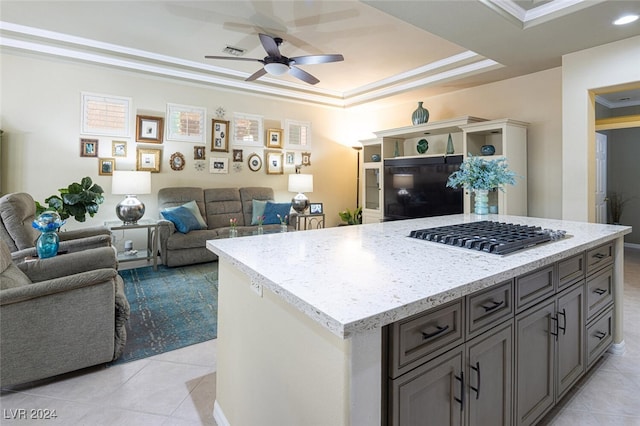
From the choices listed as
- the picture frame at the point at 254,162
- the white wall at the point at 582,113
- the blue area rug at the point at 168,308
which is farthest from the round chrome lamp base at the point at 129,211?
the white wall at the point at 582,113

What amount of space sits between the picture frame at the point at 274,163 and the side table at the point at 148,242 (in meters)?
2.16

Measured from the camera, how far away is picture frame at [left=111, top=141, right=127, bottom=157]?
14.6ft

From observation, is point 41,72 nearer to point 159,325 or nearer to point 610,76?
point 159,325

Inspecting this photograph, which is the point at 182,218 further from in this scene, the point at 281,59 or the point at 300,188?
the point at 281,59

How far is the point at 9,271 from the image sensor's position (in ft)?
6.43

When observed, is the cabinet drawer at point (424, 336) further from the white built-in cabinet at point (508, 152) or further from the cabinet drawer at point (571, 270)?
the white built-in cabinet at point (508, 152)

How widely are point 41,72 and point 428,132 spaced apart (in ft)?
17.7

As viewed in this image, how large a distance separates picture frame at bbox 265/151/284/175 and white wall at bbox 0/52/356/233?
0.14 m

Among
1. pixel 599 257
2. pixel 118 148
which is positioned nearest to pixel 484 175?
pixel 599 257

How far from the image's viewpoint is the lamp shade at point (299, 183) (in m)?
5.62

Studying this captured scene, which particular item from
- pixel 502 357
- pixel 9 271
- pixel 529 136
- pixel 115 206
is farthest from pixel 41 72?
pixel 529 136

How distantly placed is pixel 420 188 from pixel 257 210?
8.71ft

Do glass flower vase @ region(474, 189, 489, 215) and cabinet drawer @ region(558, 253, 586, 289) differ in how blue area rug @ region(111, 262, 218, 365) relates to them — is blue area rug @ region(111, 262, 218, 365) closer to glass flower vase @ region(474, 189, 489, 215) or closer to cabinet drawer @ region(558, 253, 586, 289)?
cabinet drawer @ region(558, 253, 586, 289)

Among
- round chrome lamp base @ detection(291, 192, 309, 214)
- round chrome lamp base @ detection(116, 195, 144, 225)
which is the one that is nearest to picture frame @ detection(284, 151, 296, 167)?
round chrome lamp base @ detection(291, 192, 309, 214)
